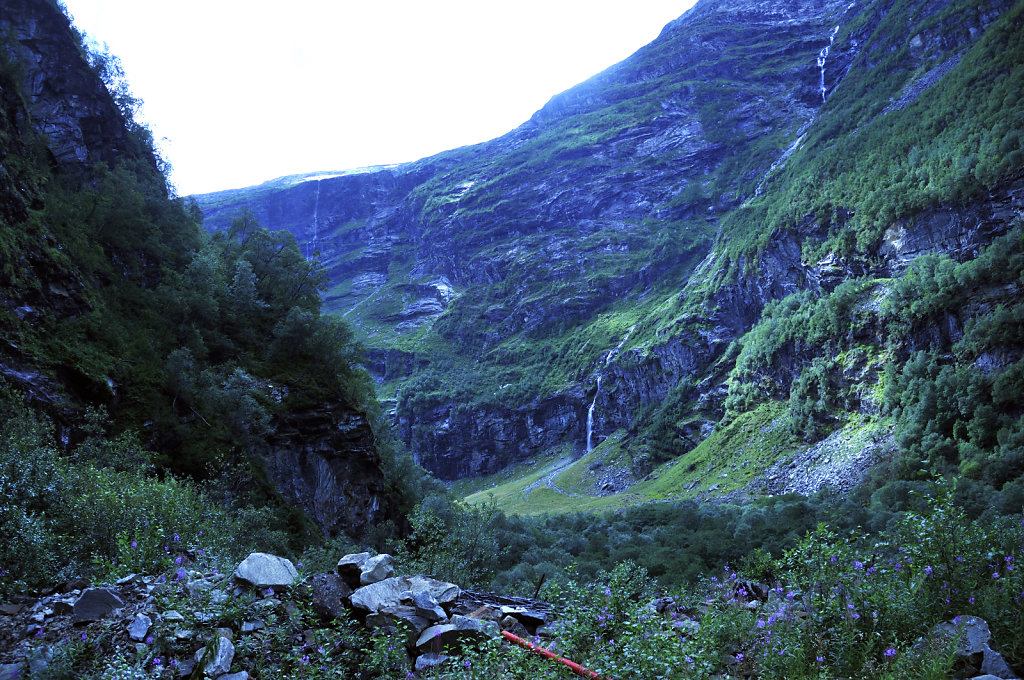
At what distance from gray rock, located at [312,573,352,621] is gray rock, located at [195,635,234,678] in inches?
68.2

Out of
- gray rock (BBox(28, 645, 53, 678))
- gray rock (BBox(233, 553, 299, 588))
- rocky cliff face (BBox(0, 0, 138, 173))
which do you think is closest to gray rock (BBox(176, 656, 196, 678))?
gray rock (BBox(28, 645, 53, 678))

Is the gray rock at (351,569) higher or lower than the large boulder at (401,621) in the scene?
higher

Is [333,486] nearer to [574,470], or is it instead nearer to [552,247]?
[574,470]

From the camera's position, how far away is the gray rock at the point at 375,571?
358 inches

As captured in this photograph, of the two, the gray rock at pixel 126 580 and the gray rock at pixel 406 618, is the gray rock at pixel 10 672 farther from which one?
the gray rock at pixel 406 618

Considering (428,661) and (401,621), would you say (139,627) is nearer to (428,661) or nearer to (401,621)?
(401,621)

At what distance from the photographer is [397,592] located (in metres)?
8.76

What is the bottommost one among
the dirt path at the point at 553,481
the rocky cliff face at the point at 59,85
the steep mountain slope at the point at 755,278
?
the dirt path at the point at 553,481

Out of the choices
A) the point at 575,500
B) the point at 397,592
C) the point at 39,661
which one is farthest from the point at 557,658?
the point at 575,500

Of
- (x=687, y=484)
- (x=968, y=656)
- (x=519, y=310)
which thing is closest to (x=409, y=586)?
(x=968, y=656)

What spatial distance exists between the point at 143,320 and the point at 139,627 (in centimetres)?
2213

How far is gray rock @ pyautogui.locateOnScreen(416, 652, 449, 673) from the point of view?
722 cm

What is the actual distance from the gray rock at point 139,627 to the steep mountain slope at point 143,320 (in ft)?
21.0

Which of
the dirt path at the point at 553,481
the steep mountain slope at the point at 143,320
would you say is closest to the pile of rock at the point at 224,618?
the steep mountain slope at the point at 143,320
